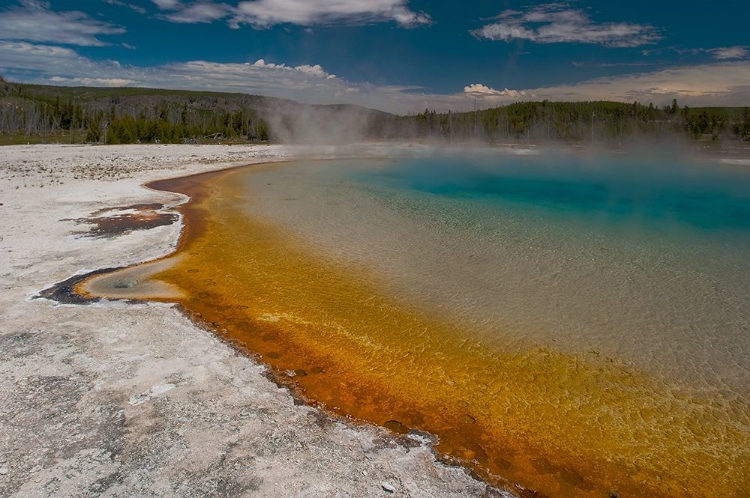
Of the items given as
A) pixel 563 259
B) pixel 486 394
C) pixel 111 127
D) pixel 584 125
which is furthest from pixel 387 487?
pixel 584 125

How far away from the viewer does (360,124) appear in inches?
3969

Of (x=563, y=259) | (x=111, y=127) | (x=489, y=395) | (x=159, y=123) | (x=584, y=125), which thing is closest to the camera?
(x=489, y=395)

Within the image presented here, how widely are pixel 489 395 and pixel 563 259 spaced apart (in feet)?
19.6

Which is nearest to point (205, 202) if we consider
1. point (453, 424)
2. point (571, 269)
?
point (571, 269)

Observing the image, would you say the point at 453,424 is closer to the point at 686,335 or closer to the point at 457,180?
the point at 686,335

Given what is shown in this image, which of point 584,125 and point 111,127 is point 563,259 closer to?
point 111,127

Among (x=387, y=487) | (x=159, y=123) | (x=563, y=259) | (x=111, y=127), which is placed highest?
(x=159, y=123)

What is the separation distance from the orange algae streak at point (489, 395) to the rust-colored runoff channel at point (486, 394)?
0.02 m

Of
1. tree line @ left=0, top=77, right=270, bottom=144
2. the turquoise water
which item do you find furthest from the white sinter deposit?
tree line @ left=0, top=77, right=270, bottom=144

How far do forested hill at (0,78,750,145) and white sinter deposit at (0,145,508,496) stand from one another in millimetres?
53068

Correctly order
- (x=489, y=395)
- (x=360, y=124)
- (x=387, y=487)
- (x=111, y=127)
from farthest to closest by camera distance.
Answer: (x=360, y=124), (x=111, y=127), (x=489, y=395), (x=387, y=487)

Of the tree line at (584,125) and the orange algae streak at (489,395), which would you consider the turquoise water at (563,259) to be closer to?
the orange algae streak at (489,395)

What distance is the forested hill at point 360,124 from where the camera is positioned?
63.9m

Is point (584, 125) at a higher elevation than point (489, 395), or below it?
higher
